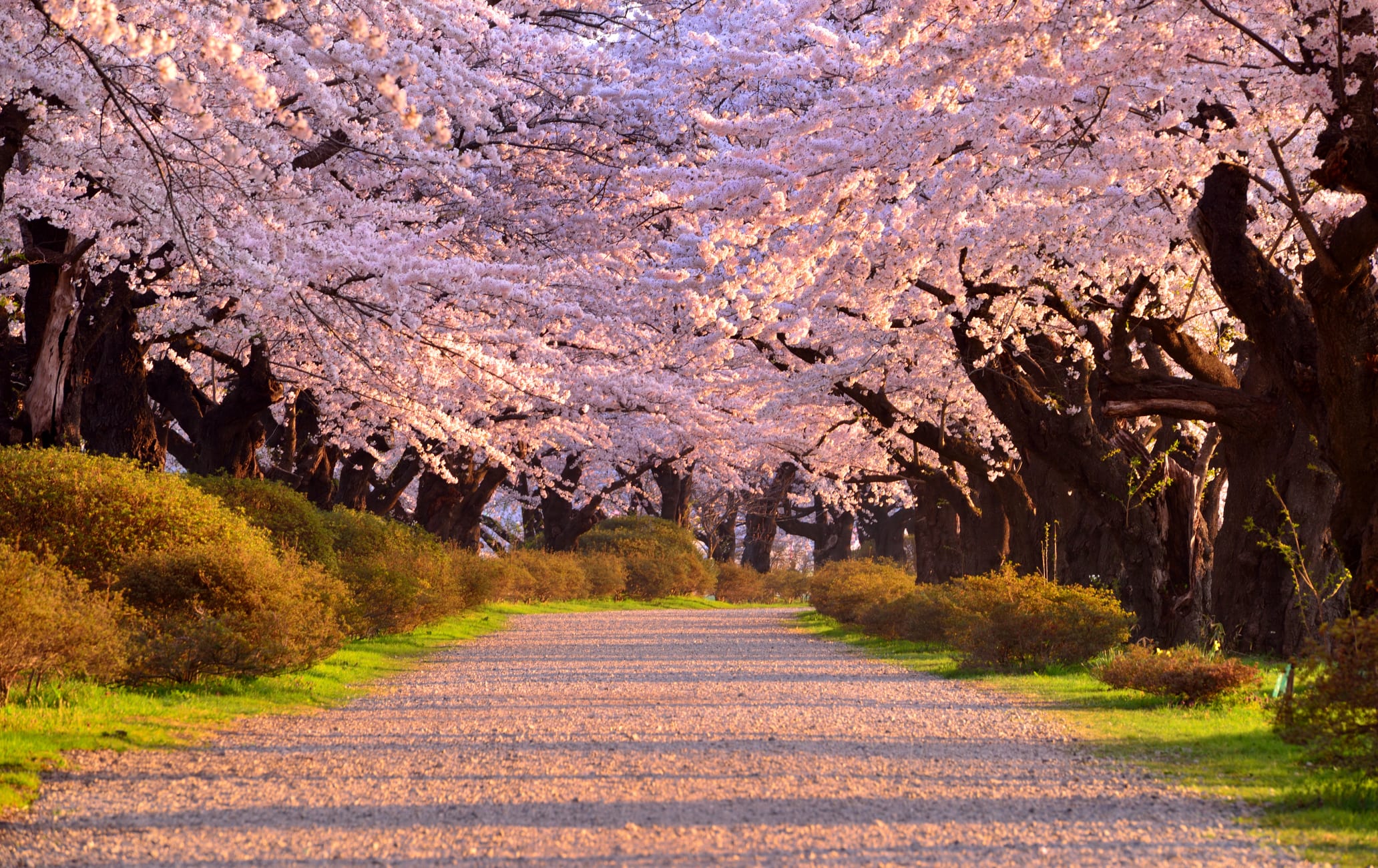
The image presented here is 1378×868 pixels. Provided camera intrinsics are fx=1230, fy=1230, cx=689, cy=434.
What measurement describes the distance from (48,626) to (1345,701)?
324 inches

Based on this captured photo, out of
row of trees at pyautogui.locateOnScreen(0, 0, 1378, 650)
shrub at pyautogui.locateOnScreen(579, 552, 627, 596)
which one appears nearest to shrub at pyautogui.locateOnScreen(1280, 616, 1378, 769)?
row of trees at pyautogui.locateOnScreen(0, 0, 1378, 650)

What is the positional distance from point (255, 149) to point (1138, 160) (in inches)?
346

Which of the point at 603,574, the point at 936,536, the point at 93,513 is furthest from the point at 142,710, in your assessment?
the point at 603,574

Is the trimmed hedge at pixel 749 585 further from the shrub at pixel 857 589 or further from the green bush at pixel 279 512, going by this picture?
the green bush at pixel 279 512

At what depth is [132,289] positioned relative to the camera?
16734mm

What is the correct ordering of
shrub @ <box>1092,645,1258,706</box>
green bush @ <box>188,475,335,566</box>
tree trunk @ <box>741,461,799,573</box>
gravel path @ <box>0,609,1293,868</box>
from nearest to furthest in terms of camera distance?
gravel path @ <box>0,609,1293,868</box> < shrub @ <box>1092,645,1258,706</box> < green bush @ <box>188,475,335,566</box> < tree trunk @ <box>741,461,799,573</box>

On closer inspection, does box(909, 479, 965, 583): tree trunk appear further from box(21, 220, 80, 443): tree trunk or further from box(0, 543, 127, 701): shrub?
box(0, 543, 127, 701): shrub

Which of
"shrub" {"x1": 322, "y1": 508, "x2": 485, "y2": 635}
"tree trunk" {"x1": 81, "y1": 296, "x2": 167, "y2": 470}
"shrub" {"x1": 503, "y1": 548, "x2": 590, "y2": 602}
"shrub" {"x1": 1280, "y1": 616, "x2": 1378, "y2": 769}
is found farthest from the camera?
"shrub" {"x1": 503, "y1": 548, "x2": 590, "y2": 602}

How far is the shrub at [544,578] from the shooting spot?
3188cm

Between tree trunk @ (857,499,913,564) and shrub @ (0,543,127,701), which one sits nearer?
shrub @ (0,543,127,701)

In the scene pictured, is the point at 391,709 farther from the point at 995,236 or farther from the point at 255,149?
the point at 995,236

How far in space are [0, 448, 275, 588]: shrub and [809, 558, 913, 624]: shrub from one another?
1236 centimetres

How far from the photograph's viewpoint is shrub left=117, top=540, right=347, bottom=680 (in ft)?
35.0

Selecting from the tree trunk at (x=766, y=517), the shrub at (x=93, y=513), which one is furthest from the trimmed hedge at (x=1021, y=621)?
the tree trunk at (x=766, y=517)
